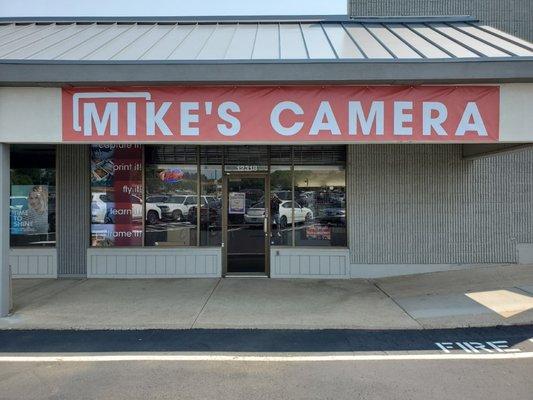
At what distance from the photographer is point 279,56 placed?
7680 mm

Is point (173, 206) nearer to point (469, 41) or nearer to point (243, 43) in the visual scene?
point (243, 43)

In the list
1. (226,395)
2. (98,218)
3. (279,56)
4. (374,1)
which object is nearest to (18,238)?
(98,218)

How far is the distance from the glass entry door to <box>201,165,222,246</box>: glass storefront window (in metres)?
0.18

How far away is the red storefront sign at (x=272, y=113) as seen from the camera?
7379mm

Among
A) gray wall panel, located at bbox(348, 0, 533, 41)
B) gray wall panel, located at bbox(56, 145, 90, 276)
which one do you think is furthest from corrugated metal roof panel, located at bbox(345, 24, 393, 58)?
gray wall panel, located at bbox(56, 145, 90, 276)

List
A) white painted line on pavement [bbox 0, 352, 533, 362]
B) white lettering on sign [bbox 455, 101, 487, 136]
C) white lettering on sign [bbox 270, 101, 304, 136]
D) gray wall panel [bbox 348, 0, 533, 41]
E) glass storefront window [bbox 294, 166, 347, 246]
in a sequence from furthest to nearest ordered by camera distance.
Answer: gray wall panel [bbox 348, 0, 533, 41]
glass storefront window [bbox 294, 166, 347, 246]
white lettering on sign [bbox 270, 101, 304, 136]
white lettering on sign [bbox 455, 101, 487, 136]
white painted line on pavement [bbox 0, 352, 533, 362]

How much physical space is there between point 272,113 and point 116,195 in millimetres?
5240

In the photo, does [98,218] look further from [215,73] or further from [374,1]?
[374,1]

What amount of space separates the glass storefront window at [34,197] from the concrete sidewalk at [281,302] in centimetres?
111

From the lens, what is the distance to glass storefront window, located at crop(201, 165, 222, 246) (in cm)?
1097

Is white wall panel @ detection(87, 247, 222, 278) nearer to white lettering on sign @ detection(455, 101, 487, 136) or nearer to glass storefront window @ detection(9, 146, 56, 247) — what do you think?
glass storefront window @ detection(9, 146, 56, 247)

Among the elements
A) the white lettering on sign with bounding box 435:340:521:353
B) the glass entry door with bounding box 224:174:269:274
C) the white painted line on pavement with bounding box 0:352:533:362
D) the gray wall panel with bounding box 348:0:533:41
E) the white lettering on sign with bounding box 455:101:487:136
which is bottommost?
the white painted line on pavement with bounding box 0:352:533:362

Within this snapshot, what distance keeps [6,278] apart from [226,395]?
482 centimetres

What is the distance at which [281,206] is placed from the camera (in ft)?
36.0
